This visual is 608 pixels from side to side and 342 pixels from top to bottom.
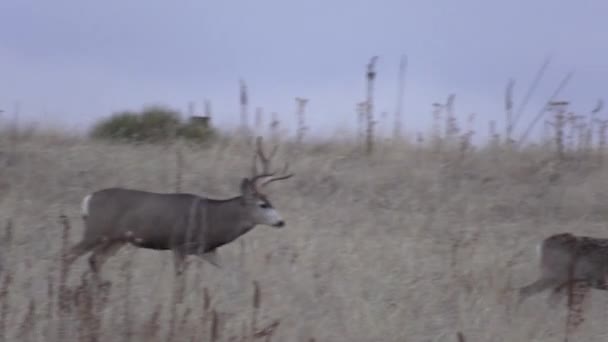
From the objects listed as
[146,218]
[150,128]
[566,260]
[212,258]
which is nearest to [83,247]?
[146,218]

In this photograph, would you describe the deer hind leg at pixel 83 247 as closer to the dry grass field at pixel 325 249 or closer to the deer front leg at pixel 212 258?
the dry grass field at pixel 325 249

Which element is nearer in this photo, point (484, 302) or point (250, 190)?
point (484, 302)

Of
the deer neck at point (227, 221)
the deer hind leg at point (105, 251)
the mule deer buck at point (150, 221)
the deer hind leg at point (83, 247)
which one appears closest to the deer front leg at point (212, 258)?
the mule deer buck at point (150, 221)

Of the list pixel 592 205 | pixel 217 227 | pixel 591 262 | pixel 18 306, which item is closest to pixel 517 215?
pixel 592 205

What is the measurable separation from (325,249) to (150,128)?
856 centimetres

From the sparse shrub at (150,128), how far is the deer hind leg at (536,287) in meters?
7.96

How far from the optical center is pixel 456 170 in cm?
1623

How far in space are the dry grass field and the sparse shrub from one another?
1.28m

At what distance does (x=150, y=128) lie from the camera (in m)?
19.2

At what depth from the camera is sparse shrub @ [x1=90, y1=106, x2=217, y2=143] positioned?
18328 mm

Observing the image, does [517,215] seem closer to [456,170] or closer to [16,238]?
[456,170]

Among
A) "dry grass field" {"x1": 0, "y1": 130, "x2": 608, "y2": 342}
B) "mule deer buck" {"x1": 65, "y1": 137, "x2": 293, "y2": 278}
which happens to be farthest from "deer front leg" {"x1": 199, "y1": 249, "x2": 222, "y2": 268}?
"dry grass field" {"x1": 0, "y1": 130, "x2": 608, "y2": 342}

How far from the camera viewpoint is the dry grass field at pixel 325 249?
6.67m

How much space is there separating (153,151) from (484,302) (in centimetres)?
862
